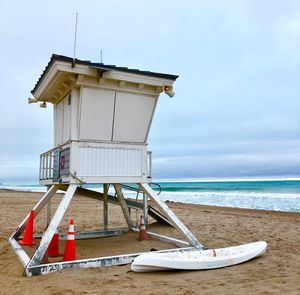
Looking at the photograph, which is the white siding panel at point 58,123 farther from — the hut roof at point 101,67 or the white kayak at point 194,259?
the white kayak at point 194,259

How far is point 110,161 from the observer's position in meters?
8.69

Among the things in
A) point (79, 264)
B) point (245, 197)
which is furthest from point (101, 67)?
point (245, 197)

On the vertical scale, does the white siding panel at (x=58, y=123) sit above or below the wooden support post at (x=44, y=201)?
above

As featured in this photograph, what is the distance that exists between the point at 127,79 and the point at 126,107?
0.71 m

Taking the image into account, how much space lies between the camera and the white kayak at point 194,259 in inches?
266

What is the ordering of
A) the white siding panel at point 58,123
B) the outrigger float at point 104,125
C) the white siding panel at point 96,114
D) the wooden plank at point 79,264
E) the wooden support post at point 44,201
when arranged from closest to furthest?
the wooden plank at point 79,264
the outrigger float at point 104,125
the white siding panel at point 96,114
the wooden support post at point 44,201
the white siding panel at point 58,123

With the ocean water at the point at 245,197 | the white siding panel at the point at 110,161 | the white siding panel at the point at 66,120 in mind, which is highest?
the white siding panel at the point at 66,120

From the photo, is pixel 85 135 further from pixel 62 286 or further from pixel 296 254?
pixel 296 254

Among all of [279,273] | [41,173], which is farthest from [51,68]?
[279,273]

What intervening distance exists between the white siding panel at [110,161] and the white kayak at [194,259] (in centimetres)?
225

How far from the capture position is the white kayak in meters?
6.75

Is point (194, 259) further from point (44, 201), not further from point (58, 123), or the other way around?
point (58, 123)

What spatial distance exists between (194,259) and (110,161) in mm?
2984

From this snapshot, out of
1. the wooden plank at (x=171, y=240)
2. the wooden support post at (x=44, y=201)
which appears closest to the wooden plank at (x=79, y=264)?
the wooden plank at (x=171, y=240)
